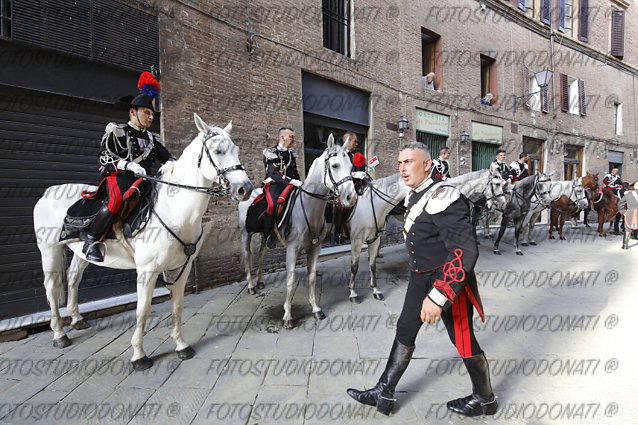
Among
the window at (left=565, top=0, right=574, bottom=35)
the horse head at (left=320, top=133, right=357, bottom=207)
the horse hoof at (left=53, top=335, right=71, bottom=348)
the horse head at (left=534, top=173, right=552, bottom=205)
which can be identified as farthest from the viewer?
the window at (left=565, top=0, right=574, bottom=35)

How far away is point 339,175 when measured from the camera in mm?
3633

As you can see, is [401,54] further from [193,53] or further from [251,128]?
[193,53]

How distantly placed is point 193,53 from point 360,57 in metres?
4.91

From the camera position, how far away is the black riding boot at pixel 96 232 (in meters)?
2.92

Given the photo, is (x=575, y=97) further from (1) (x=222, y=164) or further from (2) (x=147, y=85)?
(2) (x=147, y=85)

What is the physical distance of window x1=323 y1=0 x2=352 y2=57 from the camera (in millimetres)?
7918

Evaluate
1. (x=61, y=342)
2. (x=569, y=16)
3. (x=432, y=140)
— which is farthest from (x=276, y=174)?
(x=569, y=16)

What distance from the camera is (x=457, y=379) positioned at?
8.79ft

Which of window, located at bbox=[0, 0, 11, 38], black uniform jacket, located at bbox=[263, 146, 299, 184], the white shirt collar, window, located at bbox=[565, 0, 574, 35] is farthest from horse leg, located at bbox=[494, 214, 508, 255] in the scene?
window, located at bbox=[565, 0, 574, 35]

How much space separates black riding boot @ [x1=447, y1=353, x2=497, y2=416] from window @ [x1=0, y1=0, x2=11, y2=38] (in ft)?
20.7

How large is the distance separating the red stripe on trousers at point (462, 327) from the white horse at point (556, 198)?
879 centimetres

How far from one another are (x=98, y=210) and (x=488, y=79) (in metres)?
15.0

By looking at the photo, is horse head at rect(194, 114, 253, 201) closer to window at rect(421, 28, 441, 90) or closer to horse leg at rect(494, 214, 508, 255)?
horse leg at rect(494, 214, 508, 255)

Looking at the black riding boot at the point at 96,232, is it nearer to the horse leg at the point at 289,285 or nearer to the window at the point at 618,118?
the horse leg at the point at 289,285
